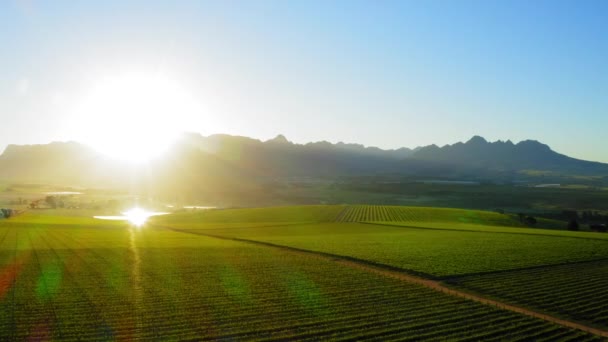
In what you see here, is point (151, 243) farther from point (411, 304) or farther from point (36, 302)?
point (411, 304)

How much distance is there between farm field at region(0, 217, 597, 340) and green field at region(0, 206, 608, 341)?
0.08m

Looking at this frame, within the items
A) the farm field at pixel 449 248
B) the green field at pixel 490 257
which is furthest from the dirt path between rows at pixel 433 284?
the farm field at pixel 449 248

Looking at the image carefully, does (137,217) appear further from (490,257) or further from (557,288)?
(557,288)

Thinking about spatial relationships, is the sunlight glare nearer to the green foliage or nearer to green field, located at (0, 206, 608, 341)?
the green foliage

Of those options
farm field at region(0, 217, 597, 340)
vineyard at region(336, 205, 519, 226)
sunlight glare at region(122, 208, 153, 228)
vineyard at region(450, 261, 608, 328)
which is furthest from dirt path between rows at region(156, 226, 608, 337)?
sunlight glare at region(122, 208, 153, 228)

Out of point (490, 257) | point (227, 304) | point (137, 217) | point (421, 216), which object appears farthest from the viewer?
point (137, 217)

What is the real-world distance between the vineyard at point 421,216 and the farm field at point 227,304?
221ft

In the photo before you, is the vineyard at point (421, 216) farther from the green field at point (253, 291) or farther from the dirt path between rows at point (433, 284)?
the dirt path between rows at point (433, 284)

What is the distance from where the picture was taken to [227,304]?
1171 inches

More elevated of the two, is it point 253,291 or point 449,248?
point 253,291

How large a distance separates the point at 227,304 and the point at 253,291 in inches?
168

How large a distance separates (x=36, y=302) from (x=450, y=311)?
28012mm

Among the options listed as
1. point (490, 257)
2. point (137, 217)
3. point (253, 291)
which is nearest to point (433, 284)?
point (253, 291)

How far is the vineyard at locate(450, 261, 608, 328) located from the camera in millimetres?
30266
